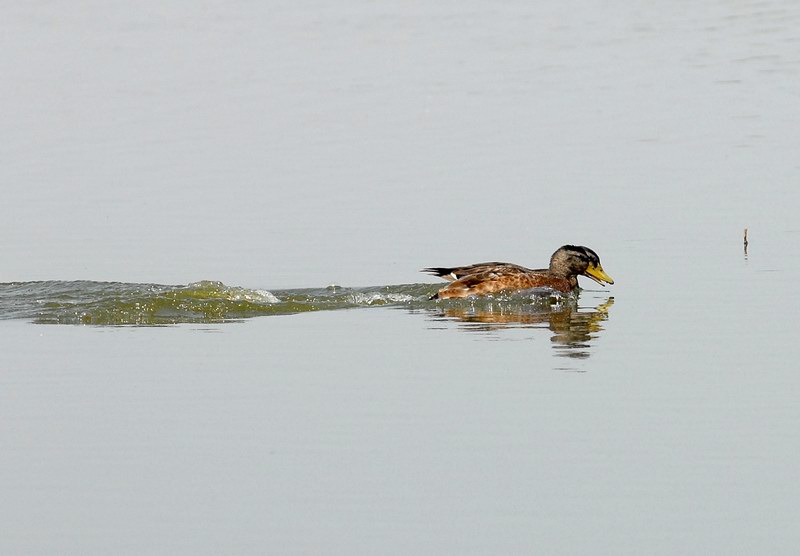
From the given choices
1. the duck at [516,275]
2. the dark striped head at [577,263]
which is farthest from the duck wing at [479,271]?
the dark striped head at [577,263]

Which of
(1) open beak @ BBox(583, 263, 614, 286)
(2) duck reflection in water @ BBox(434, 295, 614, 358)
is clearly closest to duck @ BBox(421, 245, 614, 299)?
(1) open beak @ BBox(583, 263, 614, 286)

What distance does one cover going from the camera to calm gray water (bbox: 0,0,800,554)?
31.1ft

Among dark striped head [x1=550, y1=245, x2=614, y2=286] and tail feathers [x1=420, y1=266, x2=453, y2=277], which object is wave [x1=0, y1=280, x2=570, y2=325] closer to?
tail feathers [x1=420, y1=266, x2=453, y2=277]

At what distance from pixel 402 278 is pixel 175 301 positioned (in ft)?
7.72

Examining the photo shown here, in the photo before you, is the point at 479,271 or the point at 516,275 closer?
the point at 479,271

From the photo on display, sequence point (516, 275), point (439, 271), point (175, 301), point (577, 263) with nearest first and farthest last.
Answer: point (175, 301) → point (439, 271) → point (516, 275) → point (577, 263)

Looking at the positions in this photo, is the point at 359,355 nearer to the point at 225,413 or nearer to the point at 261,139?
the point at 225,413

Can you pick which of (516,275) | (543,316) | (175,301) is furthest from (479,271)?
(175,301)

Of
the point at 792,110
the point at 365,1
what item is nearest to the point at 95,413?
the point at 792,110

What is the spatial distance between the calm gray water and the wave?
4 cm

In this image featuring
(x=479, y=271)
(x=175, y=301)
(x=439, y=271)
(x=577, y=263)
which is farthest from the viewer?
(x=577, y=263)

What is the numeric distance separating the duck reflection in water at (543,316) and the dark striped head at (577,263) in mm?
269

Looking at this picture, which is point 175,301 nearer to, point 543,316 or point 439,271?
point 439,271

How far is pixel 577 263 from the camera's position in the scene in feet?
57.3
